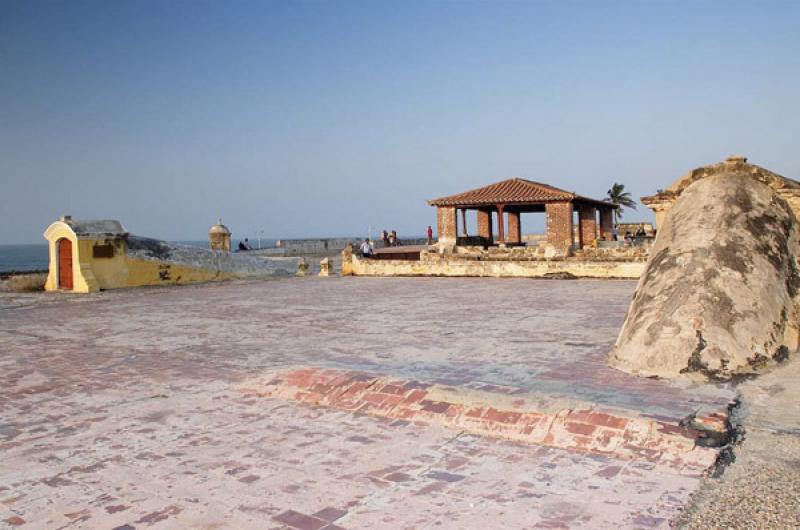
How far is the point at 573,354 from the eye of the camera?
22.0 feet

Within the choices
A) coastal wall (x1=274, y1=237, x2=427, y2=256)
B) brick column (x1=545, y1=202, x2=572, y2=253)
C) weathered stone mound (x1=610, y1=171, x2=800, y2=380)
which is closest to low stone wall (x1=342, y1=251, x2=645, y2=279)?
brick column (x1=545, y1=202, x2=572, y2=253)

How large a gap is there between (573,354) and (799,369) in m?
2.08

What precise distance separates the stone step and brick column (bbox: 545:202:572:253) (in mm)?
22726

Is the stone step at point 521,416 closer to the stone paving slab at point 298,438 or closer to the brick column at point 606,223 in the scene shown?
the stone paving slab at point 298,438

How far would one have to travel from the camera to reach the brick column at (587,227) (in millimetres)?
32781

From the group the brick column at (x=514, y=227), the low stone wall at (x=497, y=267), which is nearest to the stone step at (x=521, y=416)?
the low stone wall at (x=497, y=267)

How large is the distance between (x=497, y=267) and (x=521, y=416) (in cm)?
→ 1479

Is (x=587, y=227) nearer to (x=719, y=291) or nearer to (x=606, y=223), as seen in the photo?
(x=606, y=223)

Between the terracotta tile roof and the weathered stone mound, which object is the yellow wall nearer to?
the terracotta tile roof

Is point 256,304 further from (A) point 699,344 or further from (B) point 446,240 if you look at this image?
(B) point 446,240

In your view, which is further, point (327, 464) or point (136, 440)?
point (136, 440)

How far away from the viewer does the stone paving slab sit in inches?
123

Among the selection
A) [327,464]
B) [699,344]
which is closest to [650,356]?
[699,344]

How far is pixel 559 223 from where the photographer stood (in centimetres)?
2711
